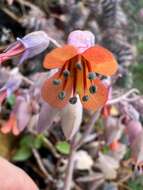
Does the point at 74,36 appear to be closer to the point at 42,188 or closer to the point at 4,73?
the point at 4,73

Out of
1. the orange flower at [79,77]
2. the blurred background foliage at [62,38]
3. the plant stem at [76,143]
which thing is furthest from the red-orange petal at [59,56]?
the blurred background foliage at [62,38]

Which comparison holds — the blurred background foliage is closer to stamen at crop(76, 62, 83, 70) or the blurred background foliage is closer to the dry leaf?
the dry leaf

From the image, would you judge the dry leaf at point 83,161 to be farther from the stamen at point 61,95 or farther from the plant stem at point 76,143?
the stamen at point 61,95

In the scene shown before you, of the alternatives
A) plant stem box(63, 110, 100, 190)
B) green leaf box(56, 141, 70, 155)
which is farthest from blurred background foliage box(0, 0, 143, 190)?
plant stem box(63, 110, 100, 190)

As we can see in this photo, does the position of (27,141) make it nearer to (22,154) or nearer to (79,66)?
(22,154)

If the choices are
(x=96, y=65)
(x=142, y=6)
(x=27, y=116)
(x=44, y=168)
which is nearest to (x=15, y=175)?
(x=96, y=65)

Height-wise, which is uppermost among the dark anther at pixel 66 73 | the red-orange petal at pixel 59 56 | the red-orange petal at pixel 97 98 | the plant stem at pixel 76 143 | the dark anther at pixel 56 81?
the red-orange petal at pixel 59 56
